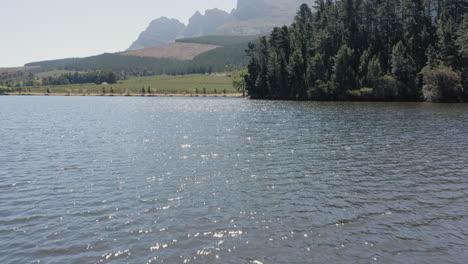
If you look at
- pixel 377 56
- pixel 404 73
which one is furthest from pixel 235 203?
pixel 377 56

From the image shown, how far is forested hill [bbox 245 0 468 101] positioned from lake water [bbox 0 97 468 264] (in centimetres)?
11340

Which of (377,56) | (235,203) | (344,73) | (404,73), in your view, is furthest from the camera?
(377,56)

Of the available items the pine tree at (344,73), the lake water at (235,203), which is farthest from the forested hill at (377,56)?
the lake water at (235,203)

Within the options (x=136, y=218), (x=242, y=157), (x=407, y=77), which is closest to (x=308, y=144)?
(x=242, y=157)

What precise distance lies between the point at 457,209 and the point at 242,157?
2258 centimetres

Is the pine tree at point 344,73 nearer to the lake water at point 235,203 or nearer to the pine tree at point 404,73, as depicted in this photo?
the pine tree at point 404,73

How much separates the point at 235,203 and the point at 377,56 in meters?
167

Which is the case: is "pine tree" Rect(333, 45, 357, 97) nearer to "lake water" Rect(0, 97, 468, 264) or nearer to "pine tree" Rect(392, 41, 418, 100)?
"pine tree" Rect(392, 41, 418, 100)

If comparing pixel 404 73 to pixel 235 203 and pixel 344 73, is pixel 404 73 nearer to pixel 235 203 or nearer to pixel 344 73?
pixel 344 73

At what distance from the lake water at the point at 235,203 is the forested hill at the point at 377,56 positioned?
11340cm

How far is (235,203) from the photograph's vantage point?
24922mm

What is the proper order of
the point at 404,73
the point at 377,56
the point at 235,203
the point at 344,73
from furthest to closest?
the point at 377,56
the point at 344,73
the point at 404,73
the point at 235,203

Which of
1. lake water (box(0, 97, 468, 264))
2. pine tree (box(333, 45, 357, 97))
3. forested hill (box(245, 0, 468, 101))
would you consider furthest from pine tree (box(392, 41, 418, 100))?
lake water (box(0, 97, 468, 264))

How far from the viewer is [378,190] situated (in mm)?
27844
